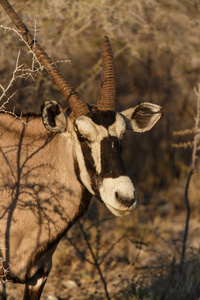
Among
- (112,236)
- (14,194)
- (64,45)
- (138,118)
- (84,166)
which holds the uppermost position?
(64,45)

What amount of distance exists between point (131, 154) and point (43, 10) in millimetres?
4379

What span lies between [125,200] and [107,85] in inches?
49.6

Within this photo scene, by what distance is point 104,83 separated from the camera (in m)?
3.93

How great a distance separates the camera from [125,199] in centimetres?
324

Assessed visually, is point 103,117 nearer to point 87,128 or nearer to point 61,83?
point 87,128

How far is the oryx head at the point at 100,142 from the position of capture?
3.32 meters

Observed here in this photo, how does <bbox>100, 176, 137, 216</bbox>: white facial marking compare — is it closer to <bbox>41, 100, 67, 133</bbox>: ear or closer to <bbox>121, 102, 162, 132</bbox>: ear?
<bbox>41, 100, 67, 133</bbox>: ear

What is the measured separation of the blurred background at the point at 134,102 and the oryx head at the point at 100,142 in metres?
1.16

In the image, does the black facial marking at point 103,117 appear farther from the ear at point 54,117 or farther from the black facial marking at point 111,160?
the ear at point 54,117

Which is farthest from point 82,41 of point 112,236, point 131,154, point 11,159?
point 11,159

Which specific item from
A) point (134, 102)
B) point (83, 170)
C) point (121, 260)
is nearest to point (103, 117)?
point (83, 170)

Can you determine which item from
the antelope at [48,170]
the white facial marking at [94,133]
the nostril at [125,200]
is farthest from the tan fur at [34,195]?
the nostril at [125,200]

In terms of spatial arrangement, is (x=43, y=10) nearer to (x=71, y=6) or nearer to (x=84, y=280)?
(x=71, y=6)

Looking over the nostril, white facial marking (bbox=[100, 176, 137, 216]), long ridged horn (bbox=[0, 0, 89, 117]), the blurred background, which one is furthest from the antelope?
the blurred background
